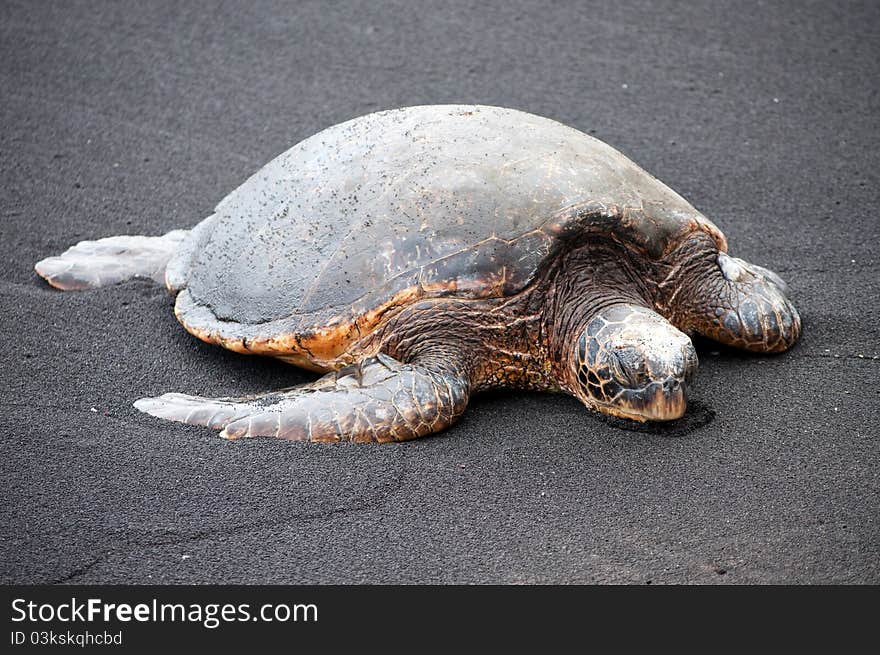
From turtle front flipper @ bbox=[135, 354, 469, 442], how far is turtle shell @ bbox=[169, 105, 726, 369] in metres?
0.21

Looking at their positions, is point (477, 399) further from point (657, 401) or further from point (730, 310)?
point (730, 310)

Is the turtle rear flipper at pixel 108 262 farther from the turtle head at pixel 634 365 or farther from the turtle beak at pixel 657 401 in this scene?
the turtle beak at pixel 657 401

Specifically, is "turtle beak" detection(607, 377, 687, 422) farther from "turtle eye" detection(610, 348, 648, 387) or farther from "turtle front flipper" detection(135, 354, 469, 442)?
"turtle front flipper" detection(135, 354, 469, 442)

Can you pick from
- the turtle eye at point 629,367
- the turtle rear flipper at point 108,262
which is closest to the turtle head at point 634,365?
the turtle eye at point 629,367

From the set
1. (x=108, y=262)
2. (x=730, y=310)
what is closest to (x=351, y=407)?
(x=730, y=310)

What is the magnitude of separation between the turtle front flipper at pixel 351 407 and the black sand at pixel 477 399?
6 cm

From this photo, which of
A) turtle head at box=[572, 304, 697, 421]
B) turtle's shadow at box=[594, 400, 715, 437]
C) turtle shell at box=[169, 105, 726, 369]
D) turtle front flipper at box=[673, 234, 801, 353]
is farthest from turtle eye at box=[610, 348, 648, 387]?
turtle front flipper at box=[673, 234, 801, 353]

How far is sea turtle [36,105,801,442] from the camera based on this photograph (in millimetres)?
3287

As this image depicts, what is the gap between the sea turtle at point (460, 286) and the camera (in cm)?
329

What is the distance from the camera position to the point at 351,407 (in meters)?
3.25

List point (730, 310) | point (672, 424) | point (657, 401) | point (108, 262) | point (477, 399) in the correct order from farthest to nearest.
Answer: point (108, 262) < point (730, 310) < point (477, 399) < point (672, 424) < point (657, 401)

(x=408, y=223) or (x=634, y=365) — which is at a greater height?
(x=408, y=223)

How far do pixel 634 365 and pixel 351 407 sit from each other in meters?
0.92

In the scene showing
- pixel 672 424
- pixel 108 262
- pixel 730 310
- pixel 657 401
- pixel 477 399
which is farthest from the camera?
pixel 108 262
